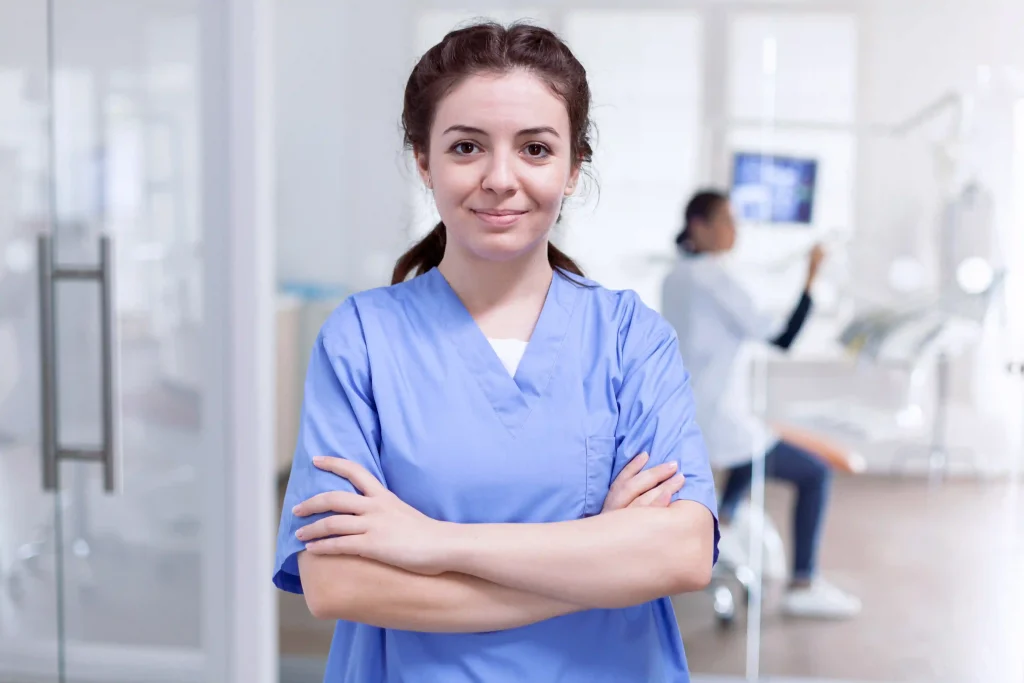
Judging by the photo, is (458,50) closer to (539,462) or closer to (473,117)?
(473,117)

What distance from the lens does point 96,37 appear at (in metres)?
2.12

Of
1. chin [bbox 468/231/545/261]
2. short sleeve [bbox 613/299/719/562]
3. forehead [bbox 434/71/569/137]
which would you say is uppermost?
forehead [bbox 434/71/569/137]

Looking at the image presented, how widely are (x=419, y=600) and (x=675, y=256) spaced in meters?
1.60

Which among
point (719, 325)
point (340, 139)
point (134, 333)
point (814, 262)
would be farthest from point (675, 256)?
point (134, 333)

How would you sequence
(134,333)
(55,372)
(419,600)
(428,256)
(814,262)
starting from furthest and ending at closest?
(814,262), (134,333), (55,372), (428,256), (419,600)

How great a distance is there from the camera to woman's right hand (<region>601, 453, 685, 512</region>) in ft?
3.14

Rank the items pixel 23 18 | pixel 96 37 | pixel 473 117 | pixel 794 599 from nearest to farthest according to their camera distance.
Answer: pixel 473 117 → pixel 23 18 → pixel 96 37 → pixel 794 599

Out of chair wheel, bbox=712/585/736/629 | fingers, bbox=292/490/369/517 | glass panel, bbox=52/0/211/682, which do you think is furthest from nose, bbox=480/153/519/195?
chair wheel, bbox=712/585/736/629

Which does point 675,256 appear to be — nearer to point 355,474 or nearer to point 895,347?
point 895,347

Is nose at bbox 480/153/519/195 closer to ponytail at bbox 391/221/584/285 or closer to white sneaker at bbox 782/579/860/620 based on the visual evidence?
ponytail at bbox 391/221/584/285

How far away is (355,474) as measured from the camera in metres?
0.94

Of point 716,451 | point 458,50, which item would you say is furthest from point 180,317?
point 458,50

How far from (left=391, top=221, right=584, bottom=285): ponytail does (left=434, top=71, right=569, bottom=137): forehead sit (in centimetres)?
20

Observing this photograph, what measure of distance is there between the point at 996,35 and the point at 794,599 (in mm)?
1449
